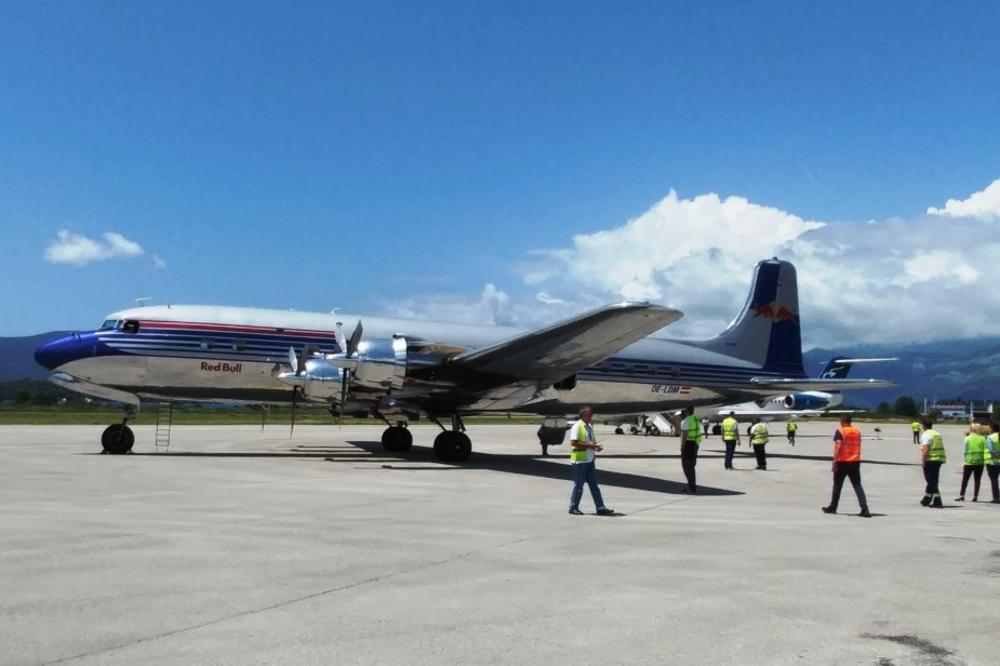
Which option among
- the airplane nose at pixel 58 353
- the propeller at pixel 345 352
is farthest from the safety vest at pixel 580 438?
the airplane nose at pixel 58 353

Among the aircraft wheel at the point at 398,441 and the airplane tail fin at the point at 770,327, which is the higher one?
the airplane tail fin at the point at 770,327

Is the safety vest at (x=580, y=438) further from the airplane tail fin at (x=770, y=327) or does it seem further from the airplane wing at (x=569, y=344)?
the airplane tail fin at (x=770, y=327)

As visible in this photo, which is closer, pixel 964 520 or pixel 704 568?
pixel 704 568

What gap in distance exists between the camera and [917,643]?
5.67m

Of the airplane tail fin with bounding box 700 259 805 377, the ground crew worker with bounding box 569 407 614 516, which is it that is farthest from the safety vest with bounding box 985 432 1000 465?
the airplane tail fin with bounding box 700 259 805 377

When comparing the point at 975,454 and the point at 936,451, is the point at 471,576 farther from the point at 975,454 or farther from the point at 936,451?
the point at 975,454

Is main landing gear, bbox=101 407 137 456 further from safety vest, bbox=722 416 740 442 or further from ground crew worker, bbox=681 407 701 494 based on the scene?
safety vest, bbox=722 416 740 442

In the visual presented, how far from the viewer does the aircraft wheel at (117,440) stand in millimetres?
21422

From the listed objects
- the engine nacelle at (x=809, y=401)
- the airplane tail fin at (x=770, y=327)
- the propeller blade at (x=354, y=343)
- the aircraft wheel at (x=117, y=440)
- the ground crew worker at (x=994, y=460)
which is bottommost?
the aircraft wheel at (x=117, y=440)

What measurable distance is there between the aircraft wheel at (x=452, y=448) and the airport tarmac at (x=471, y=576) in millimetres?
5437

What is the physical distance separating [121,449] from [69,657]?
18244 millimetres

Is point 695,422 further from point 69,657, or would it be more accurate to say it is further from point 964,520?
point 69,657

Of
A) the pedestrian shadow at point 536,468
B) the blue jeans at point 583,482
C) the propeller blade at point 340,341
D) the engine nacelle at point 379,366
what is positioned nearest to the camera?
the blue jeans at point 583,482

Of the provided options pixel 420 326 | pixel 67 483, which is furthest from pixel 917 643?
pixel 420 326
